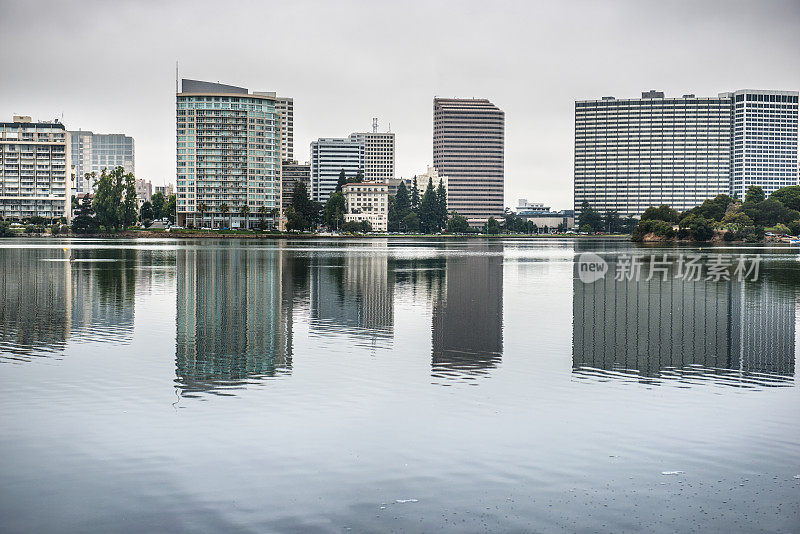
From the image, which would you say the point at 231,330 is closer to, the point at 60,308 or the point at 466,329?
the point at 466,329

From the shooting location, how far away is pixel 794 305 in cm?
3691

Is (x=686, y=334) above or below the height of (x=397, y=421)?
above

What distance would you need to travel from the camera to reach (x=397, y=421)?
1499 cm


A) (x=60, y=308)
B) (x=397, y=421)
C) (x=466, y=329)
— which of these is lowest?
(x=397, y=421)

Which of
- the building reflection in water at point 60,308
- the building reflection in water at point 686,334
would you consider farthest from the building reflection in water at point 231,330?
the building reflection in water at point 686,334

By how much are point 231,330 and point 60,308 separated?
11.1 m

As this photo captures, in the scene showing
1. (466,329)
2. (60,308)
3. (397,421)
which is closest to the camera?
(397,421)

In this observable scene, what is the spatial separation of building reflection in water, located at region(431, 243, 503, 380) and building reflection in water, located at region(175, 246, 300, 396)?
459 centimetres

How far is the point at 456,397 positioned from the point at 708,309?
22.2 metres

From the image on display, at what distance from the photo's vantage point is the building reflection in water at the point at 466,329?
21.0 m

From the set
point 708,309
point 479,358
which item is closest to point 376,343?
point 479,358

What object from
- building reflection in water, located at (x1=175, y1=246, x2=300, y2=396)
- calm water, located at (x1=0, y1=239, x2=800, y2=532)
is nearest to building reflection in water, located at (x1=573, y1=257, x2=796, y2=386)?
calm water, located at (x1=0, y1=239, x2=800, y2=532)

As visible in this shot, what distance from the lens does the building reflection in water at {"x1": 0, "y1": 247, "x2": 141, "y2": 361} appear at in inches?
993

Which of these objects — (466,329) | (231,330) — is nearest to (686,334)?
(466,329)
